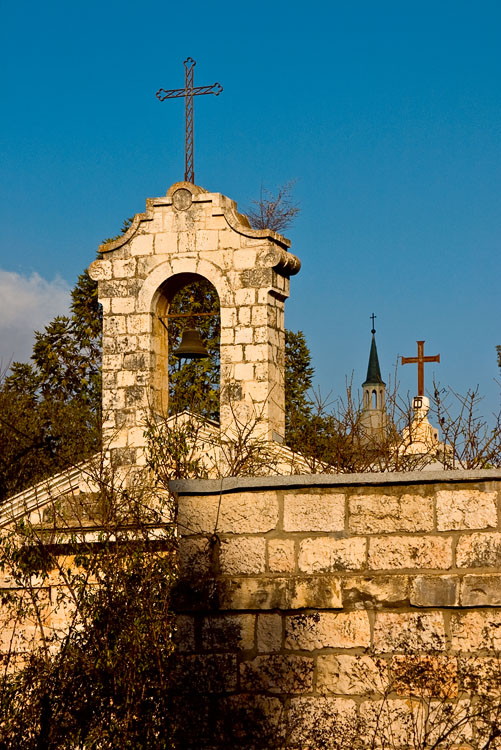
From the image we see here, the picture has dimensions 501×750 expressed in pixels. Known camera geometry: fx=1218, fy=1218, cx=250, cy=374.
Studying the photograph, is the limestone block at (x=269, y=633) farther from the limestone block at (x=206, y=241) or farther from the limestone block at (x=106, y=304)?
the limestone block at (x=106, y=304)

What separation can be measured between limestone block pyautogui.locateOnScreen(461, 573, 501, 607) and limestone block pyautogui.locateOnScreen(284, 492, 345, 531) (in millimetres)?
657

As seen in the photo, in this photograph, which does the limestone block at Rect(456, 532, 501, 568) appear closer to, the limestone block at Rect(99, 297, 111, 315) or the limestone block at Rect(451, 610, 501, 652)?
the limestone block at Rect(451, 610, 501, 652)

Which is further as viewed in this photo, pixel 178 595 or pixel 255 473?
pixel 255 473

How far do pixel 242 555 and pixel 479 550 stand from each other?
1.16 metres

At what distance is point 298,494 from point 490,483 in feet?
A: 3.05

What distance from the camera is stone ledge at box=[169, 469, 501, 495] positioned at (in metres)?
5.72

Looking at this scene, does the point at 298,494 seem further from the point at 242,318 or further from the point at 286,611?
the point at 242,318

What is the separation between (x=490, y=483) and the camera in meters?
5.72

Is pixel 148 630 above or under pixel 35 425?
under

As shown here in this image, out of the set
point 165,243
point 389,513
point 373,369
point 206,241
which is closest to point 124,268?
point 165,243

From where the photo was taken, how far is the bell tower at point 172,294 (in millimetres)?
10750

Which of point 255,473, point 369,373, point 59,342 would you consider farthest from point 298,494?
point 369,373

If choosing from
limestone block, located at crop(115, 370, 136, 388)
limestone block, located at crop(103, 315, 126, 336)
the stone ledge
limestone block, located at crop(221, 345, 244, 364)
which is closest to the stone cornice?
limestone block, located at crop(103, 315, 126, 336)

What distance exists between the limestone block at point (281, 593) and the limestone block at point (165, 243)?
561cm
